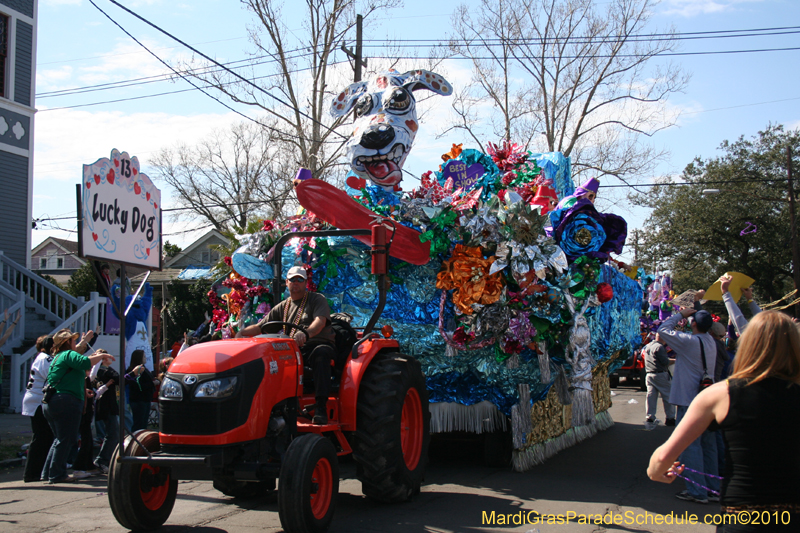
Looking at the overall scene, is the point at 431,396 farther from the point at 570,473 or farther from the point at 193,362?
the point at 193,362

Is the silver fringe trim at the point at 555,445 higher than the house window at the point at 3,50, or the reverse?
the house window at the point at 3,50

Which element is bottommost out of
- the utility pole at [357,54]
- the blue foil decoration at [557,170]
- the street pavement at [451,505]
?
the street pavement at [451,505]

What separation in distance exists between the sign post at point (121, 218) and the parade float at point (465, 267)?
5.21ft

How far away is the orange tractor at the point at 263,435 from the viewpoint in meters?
4.36

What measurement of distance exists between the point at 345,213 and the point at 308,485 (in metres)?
2.93

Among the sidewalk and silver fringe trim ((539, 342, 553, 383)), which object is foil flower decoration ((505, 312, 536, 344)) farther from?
the sidewalk

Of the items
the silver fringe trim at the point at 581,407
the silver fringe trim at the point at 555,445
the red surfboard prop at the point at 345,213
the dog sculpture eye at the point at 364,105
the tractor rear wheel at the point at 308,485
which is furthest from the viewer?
the silver fringe trim at the point at 581,407

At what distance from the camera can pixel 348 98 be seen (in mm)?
8344

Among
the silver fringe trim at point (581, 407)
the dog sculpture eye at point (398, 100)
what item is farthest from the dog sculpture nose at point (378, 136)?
the silver fringe trim at point (581, 407)

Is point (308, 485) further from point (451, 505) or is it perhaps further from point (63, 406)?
point (63, 406)

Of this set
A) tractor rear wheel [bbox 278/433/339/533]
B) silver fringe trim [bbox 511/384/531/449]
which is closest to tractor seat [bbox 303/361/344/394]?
tractor rear wheel [bbox 278/433/339/533]

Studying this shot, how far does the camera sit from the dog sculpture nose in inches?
301

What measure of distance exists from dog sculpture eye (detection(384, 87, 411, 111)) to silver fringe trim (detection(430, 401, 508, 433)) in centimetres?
354

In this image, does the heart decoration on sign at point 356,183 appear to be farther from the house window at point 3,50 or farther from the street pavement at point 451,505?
the house window at point 3,50
